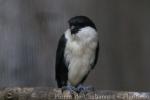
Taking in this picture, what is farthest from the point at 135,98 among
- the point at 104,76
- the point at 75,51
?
the point at 104,76

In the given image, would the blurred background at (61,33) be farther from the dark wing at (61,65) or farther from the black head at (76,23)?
the black head at (76,23)

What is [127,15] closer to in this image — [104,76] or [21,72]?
[104,76]

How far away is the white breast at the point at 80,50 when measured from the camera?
271cm

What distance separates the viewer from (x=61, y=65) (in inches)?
110

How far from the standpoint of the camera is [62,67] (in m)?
2.79

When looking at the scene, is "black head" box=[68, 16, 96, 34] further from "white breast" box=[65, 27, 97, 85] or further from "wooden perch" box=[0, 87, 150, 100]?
"wooden perch" box=[0, 87, 150, 100]

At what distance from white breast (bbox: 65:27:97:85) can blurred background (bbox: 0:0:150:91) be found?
484 millimetres

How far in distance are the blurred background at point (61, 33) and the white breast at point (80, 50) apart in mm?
484

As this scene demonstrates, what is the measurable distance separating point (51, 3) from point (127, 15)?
49 centimetres

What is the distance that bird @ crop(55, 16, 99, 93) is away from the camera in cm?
270

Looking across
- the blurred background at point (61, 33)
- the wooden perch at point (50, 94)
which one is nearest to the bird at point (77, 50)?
the wooden perch at point (50, 94)

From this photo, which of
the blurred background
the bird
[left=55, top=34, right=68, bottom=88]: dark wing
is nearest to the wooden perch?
the bird

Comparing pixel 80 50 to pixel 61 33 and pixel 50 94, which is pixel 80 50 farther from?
pixel 61 33

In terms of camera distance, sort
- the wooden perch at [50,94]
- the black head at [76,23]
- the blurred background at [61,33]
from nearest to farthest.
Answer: the wooden perch at [50,94] < the black head at [76,23] < the blurred background at [61,33]
